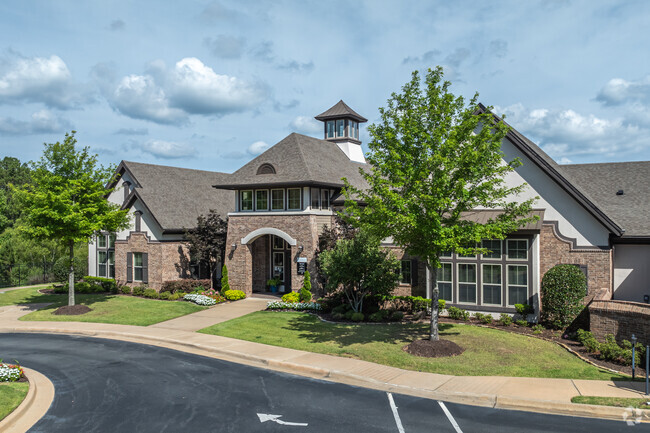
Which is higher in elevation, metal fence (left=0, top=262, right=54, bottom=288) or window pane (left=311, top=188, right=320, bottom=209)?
window pane (left=311, top=188, right=320, bottom=209)

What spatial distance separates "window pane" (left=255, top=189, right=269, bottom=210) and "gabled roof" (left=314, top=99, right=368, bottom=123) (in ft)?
36.6

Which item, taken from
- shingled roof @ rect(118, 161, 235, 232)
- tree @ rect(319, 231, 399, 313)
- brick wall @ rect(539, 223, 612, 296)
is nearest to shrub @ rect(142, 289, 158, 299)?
shingled roof @ rect(118, 161, 235, 232)

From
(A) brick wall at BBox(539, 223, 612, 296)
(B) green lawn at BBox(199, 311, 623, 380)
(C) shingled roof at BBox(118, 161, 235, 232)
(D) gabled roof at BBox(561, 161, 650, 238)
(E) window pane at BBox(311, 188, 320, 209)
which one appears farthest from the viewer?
(C) shingled roof at BBox(118, 161, 235, 232)

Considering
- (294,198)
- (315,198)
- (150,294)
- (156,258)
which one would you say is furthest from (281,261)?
(150,294)

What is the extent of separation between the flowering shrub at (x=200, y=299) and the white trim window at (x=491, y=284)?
14.1 metres

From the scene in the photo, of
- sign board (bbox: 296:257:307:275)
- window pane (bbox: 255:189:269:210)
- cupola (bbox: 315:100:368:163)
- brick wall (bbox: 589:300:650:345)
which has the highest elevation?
cupola (bbox: 315:100:368:163)

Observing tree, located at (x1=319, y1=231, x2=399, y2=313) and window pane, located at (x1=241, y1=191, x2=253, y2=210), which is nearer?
tree, located at (x1=319, y1=231, x2=399, y2=313)

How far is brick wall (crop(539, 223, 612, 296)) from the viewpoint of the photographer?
61.5 ft

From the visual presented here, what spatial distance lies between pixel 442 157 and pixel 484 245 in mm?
7011

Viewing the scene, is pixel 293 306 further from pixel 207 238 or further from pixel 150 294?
pixel 150 294

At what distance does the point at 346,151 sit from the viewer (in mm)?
35469

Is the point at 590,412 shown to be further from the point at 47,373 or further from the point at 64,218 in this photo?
the point at 64,218

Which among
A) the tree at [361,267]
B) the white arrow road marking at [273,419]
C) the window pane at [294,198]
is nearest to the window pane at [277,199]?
the window pane at [294,198]

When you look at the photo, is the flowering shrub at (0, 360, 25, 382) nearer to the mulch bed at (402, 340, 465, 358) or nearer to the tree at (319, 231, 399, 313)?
the mulch bed at (402, 340, 465, 358)
